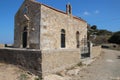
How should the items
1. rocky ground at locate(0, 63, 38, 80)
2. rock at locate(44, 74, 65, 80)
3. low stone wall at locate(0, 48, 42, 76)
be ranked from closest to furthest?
rocky ground at locate(0, 63, 38, 80), rock at locate(44, 74, 65, 80), low stone wall at locate(0, 48, 42, 76)

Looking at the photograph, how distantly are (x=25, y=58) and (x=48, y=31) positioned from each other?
577 centimetres

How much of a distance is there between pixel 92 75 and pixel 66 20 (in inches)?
367

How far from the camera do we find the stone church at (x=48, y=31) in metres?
14.9

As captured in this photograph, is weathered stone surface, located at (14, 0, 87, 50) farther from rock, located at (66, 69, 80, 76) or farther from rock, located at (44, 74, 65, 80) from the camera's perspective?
rock, located at (44, 74, 65, 80)

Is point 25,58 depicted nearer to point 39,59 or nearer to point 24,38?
point 39,59

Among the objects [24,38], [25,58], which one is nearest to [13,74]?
[25,58]

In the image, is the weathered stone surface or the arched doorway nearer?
the weathered stone surface

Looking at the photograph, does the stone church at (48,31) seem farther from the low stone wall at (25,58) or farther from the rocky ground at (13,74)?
the rocky ground at (13,74)

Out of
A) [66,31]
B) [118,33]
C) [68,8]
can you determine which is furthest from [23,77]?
[118,33]

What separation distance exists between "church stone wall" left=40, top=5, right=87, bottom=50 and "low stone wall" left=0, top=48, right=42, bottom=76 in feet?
12.5

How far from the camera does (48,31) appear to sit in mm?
17562

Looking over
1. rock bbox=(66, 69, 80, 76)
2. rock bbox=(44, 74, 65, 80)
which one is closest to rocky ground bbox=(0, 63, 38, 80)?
rock bbox=(44, 74, 65, 80)

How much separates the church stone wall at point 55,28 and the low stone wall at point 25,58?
381 cm

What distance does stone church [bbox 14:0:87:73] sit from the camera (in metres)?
14.9
